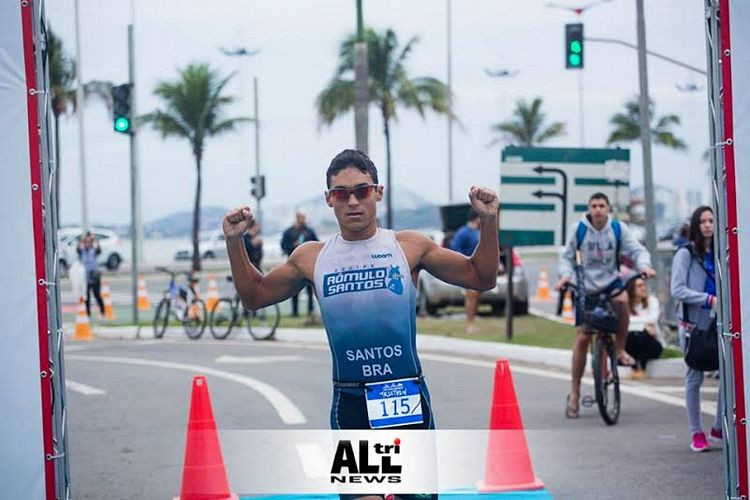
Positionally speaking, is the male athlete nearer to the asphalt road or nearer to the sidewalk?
the asphalt road

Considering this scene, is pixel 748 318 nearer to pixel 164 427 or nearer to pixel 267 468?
pixel 267 468

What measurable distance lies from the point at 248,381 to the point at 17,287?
34.4ft

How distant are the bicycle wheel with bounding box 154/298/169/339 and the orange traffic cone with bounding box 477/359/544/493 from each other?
A: 53.9 ft

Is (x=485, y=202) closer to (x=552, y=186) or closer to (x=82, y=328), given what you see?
(x=552, y=186)

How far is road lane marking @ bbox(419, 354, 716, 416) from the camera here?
42.5ft

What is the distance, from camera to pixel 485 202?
17.6ft

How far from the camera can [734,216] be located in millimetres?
6066

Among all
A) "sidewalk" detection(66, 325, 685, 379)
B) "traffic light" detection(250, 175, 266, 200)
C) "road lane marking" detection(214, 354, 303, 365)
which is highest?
"traffic light" detection(250, 175, 266, 200)

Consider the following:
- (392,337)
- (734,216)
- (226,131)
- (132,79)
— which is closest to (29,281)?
(392,337)

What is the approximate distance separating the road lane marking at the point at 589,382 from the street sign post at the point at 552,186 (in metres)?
2.13

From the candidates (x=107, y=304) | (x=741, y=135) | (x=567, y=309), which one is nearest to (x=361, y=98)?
(x=567, y=309)

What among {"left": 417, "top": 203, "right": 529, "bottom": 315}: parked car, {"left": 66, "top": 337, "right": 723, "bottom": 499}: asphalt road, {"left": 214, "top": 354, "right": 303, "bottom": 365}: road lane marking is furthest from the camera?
{"left": 417, "top": 203, "right": 529, "bottom": 315}: parked car

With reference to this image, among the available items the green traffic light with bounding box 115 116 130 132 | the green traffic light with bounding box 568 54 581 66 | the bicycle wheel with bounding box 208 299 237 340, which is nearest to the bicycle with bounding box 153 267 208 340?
the bicycle wheel with bounding box 208 299 237 340

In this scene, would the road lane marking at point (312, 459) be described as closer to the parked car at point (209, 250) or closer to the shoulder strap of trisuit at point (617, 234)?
the shoulder strap of trisuit at point (617, 234)
